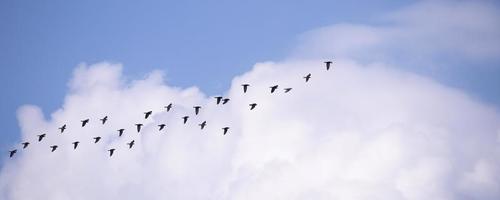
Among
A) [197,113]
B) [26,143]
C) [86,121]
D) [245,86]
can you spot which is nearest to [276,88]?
[245,86]

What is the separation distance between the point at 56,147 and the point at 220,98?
33889 mm

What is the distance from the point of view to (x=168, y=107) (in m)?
137

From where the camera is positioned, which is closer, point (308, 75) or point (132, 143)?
point (308, 75)

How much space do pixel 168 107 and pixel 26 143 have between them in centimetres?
2865

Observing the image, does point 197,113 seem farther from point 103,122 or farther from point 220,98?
point 103,122

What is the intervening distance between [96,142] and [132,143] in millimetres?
6514

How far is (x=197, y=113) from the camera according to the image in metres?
140

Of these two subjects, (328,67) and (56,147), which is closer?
(328,67)

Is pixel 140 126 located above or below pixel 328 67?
below

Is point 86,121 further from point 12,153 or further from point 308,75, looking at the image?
point 308,75

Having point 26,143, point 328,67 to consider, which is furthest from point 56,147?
point 328,67

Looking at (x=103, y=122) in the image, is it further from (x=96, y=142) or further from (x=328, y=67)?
(x=328, y=67)

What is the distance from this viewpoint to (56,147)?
14475 cm

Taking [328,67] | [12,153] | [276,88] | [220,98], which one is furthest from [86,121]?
[328,67]
